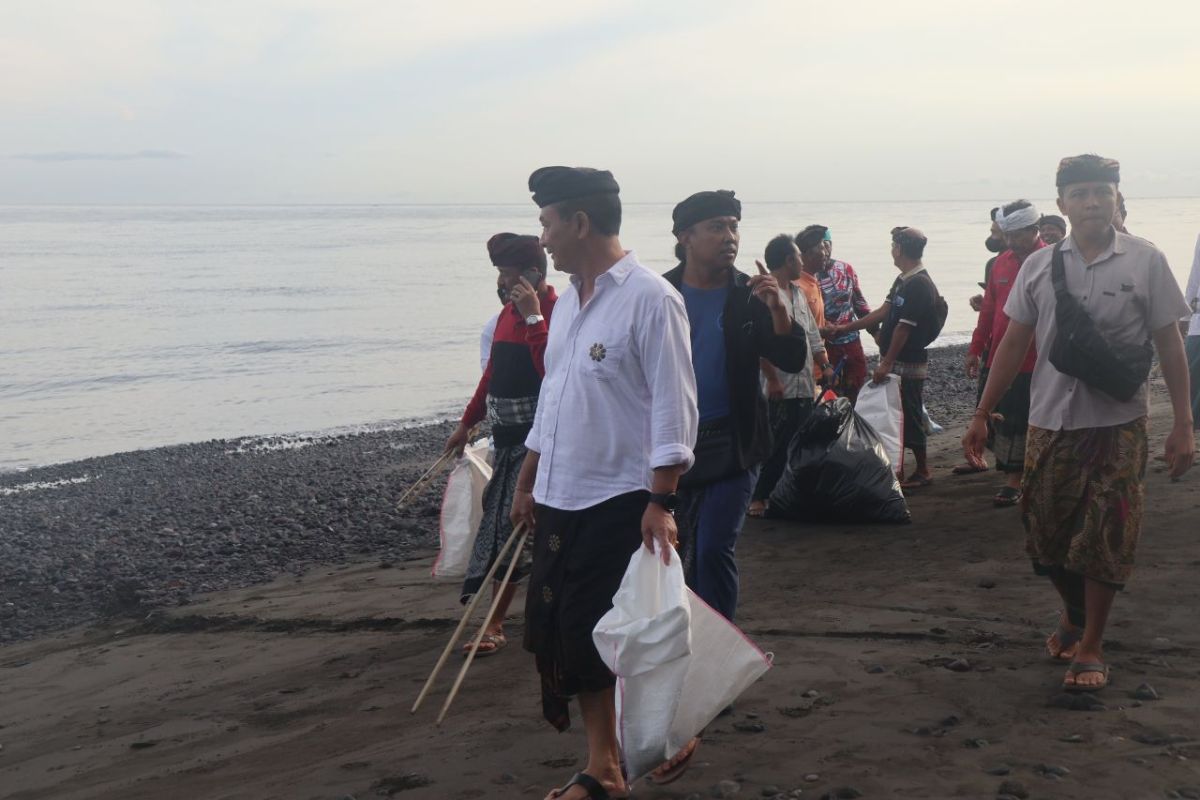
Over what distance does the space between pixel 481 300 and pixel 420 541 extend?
94.6ft

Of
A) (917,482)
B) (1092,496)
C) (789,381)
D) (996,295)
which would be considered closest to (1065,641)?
(1092,496)

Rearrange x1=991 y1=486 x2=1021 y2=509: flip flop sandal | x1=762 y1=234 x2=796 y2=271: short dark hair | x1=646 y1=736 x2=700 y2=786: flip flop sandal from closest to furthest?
x1=646 y1=736 x2=700 y2=786: flip flop sandal
x1=762 y1=234 x2=796 y2=271: short dark hair
x1=991 y1=486 x2=1021 y2=509: flip flop sandal

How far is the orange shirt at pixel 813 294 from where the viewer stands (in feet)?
25.3

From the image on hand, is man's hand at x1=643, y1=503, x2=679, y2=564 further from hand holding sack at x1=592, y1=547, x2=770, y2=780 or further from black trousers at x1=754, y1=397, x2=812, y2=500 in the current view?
black trousers at x1=754, y1=397, x2=812, y2=500

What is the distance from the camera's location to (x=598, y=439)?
3.49m

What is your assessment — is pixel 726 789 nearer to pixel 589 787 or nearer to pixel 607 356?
pixel 589 787

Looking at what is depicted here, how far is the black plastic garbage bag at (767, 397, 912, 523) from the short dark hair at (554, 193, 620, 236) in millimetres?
4118

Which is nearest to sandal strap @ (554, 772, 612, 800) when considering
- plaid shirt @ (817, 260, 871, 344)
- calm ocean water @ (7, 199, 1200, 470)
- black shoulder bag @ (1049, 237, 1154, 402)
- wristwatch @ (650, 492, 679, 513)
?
wristwatch @ (650, 492, 679, 513)

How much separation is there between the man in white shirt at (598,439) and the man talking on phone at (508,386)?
1689 mm

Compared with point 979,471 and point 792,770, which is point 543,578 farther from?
point 979,471

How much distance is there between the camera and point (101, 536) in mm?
9875

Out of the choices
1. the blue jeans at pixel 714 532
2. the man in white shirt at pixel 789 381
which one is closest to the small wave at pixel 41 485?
the man in white shirt at pixel 789 381

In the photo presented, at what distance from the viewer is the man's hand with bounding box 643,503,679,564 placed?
337 centimetres

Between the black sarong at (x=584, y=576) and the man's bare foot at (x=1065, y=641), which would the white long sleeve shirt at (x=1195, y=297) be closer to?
the man's bare foot at (x=1065, y=641)
